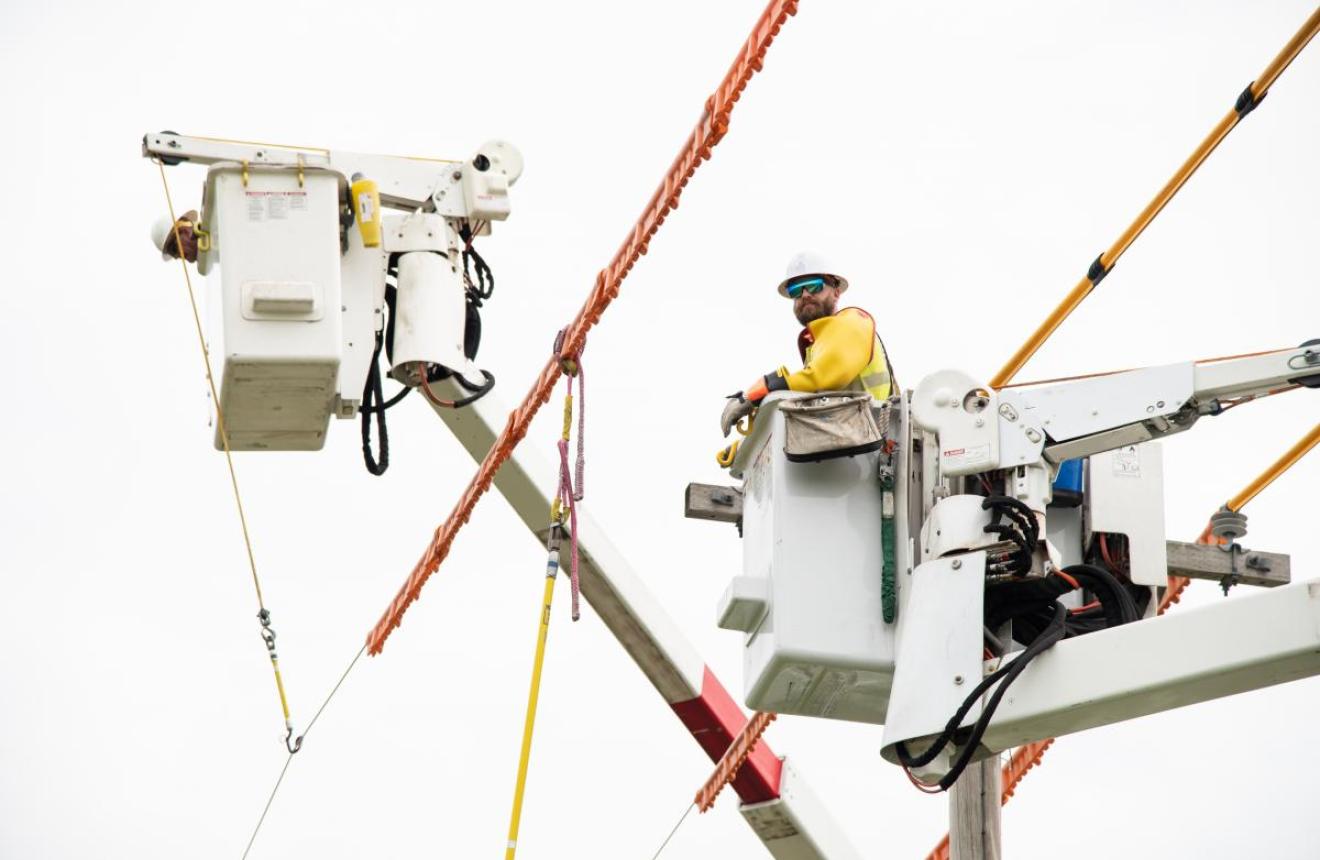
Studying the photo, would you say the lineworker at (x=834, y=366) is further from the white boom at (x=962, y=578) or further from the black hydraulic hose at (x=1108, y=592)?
the black hydraulic hose at (x=1108, y=592)

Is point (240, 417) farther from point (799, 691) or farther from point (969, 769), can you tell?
point (969, 769)

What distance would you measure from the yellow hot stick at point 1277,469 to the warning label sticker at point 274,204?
13.7 ft

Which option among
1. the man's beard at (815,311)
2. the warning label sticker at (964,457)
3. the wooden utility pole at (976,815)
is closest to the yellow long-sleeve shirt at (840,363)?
the man's beard at (815,311)

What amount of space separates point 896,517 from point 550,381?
193 cm

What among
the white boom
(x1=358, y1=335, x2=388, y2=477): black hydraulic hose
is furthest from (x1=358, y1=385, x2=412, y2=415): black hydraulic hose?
the white boom

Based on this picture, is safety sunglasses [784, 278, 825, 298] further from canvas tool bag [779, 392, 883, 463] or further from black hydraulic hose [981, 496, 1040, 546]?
black hydraulic hose [981, 496, 1040, 546]

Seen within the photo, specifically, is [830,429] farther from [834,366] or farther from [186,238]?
[186,238]

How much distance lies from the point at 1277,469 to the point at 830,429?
2.78m

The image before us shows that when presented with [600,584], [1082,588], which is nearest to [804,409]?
[1082,588]

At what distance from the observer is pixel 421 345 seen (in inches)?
486

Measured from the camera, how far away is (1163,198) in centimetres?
1181

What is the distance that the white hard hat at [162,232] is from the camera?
12469 millimetres

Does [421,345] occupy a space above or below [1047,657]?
above

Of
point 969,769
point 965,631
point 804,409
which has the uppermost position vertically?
point 804,409
